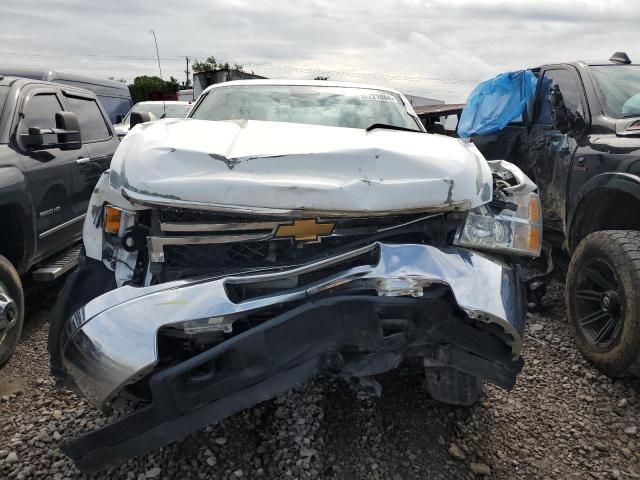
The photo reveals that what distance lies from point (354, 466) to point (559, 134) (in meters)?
3.32

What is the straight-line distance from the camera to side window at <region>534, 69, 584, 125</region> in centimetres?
427

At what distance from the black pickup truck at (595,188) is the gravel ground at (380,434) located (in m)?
0.34

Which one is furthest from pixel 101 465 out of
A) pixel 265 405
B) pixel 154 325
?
pixel 265 405

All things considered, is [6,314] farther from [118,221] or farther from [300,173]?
[300,173]

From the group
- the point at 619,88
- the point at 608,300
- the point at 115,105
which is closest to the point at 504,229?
the point at 608,300

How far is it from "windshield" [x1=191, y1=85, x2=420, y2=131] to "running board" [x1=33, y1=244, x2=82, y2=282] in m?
1.46

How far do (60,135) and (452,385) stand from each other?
3.36 meters

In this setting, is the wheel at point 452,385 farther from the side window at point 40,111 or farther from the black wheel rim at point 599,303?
the side window at point 40,111

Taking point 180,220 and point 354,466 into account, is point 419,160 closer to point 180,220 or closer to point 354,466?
point 180,220

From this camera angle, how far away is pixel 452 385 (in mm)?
2635

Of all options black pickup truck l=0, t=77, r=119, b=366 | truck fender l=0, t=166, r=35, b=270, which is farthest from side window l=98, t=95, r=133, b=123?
truck fender l=0, t=166, r=35, b=270

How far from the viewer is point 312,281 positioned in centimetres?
219

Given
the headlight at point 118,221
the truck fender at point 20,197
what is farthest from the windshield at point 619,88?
the truck fender at point 20,197

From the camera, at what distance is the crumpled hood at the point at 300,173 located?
2.15 meters
